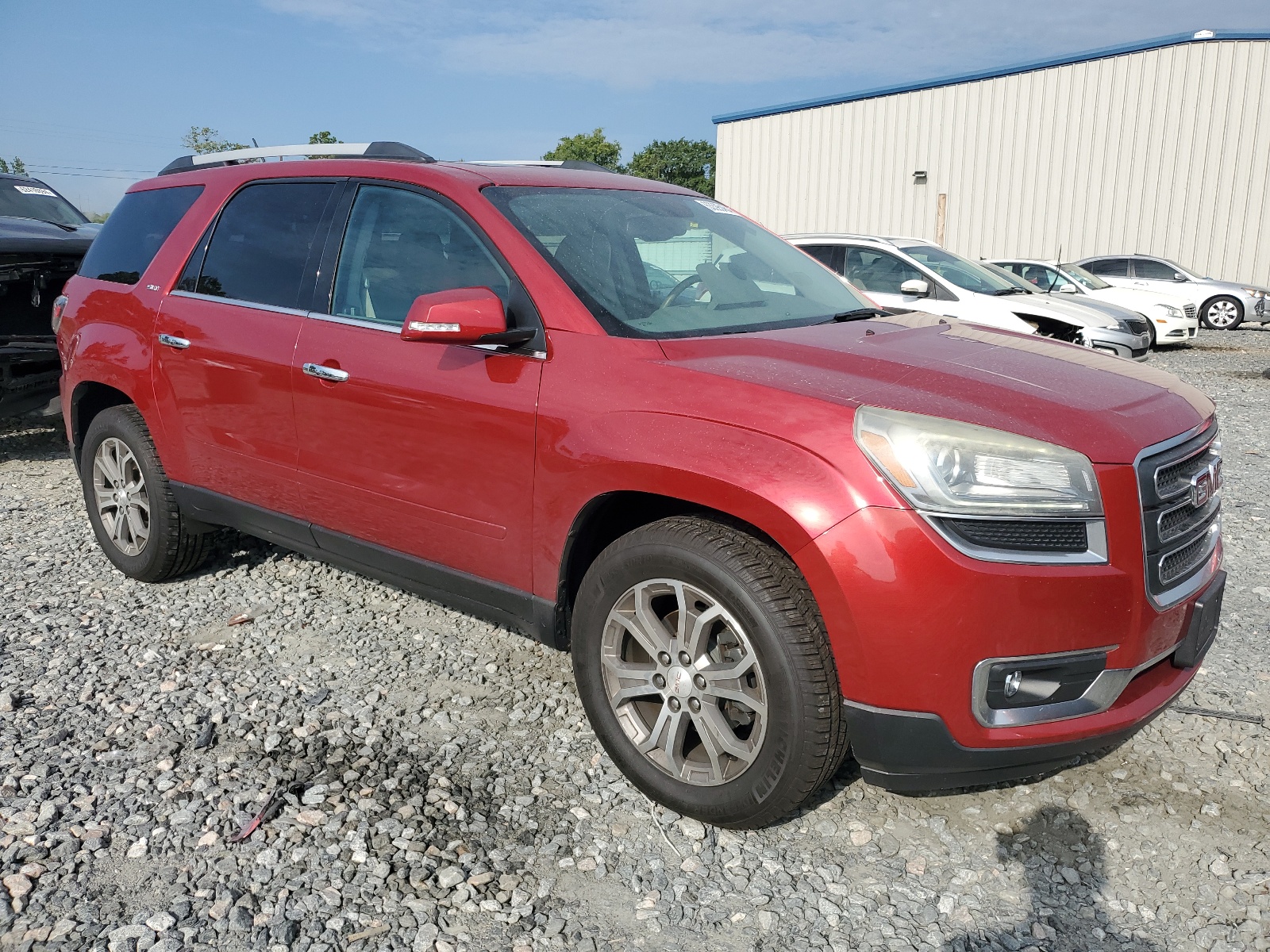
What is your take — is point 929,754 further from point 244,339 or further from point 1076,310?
point 1076,310

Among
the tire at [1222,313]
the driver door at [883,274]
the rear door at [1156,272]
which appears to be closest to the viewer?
the driver door at [883,274]

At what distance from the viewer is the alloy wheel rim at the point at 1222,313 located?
18297 mm

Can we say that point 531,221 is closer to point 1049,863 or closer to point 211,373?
point 211,373

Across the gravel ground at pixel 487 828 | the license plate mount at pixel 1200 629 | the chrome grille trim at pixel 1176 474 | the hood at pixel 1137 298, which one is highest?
the chrome grille trim at pixel 1176 474

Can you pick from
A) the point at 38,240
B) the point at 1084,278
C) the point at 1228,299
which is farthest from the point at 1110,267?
the point at 38,240

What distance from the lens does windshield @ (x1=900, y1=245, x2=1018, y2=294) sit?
10.6 meters

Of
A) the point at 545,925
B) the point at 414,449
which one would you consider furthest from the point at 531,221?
the point at 545,925

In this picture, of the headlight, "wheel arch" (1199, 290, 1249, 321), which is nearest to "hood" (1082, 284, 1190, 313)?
"wheel arch" (1199, 290, 1249, 321)

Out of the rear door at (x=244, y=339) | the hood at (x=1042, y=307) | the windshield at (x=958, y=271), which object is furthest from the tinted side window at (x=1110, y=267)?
the rear door at (x=244, y=339)

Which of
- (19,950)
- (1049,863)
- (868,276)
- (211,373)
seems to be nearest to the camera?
(19,950)

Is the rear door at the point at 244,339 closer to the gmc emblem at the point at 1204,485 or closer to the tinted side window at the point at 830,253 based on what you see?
the gmc emblem at the point at 1204,485

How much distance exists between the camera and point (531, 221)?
3191mm

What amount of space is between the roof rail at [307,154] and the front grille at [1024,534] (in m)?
2.43

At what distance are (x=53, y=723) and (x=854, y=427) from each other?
2.81 metres
